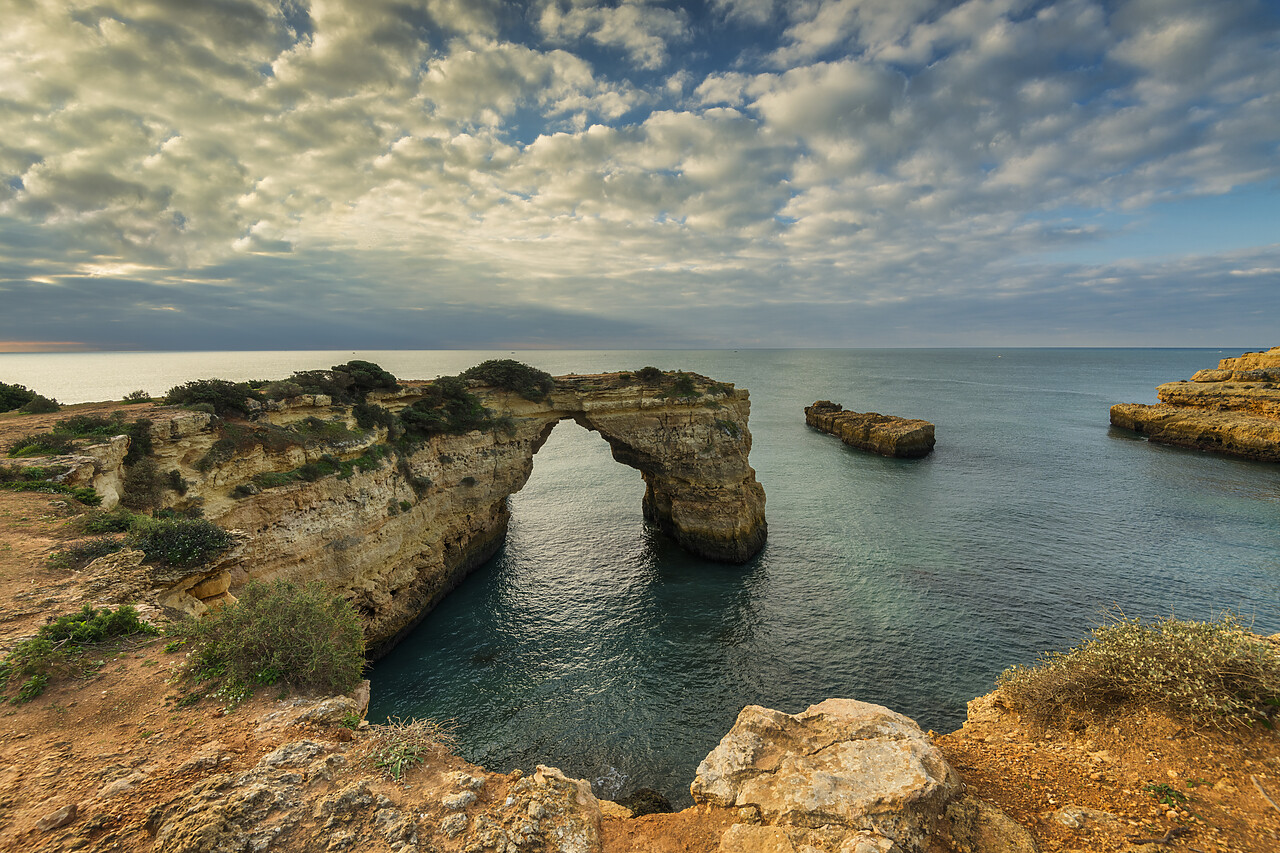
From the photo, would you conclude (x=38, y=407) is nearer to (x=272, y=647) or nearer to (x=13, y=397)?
(x=13, y=397)

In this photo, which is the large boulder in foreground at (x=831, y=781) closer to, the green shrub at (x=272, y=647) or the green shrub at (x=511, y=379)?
the green shrub at (x=272, y=647)

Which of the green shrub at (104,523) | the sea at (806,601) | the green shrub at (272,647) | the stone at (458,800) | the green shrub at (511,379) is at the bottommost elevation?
the sea at (806,601)

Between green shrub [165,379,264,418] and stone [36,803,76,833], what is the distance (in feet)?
50.8

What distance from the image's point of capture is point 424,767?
20.6ft

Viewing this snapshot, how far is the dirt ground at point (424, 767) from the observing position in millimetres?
4929

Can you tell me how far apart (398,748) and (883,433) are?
4988 cm

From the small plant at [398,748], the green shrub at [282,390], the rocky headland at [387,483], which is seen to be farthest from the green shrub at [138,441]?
the small plant at [398,748]

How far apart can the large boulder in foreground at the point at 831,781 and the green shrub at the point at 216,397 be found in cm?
2002

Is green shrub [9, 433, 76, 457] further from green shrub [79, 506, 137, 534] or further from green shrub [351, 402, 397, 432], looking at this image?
green shrub [351, 402, 397, 432]

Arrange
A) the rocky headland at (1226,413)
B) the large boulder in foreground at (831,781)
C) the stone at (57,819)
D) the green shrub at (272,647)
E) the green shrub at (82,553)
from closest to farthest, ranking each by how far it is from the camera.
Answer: the stone at (57,819) → the large boulder in foreground at (831,781) → the green shrub at (272,647) → the green shrub at (82,553) → the rocky headland at (1226,413)

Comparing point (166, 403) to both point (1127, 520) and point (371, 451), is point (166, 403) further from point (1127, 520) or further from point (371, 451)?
point (1127, 520)

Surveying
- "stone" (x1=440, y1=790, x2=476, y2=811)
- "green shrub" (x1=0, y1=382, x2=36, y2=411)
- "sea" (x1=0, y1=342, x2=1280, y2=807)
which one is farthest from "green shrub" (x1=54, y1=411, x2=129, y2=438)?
"stone" (x1=440, y1=790, x2=476, y2=811)

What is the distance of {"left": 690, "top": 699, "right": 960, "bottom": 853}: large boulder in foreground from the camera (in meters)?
5.55

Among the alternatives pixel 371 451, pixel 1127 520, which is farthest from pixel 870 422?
pixel 371 451
